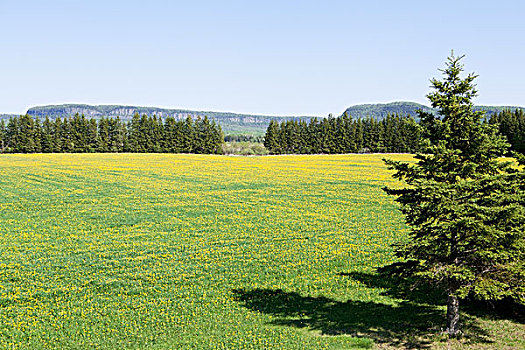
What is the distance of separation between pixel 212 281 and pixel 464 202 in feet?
34.3

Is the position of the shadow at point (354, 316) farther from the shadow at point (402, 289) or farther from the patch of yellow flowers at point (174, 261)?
the shadow at point (402, 289)

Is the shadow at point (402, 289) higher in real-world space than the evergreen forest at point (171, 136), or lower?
lower

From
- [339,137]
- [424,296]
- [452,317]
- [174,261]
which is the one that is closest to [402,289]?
[424,296]

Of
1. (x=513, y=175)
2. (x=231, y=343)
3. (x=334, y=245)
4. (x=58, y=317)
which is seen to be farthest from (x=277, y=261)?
(x=513, y=175)

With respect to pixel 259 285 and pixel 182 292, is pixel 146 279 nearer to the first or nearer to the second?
pixel 182 292

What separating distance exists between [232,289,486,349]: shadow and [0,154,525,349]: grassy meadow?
0.06m

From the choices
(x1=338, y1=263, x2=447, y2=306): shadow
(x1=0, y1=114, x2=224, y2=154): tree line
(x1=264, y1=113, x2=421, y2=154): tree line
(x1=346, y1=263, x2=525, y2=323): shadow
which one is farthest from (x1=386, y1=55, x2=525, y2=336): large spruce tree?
(x1=0, y1=114, x2=224, y2=154): tree line

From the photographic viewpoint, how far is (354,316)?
1427cm

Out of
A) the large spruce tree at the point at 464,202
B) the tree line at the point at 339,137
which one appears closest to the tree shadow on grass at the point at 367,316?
the large spruce tree at the point at 464,202

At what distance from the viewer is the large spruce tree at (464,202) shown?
1123cm

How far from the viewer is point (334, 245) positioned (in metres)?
23.6

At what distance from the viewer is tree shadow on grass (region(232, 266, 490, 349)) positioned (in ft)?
41.6

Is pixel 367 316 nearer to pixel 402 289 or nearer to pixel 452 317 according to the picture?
pixel 452 317

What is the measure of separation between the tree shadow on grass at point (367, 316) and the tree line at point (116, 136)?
5306 inches
